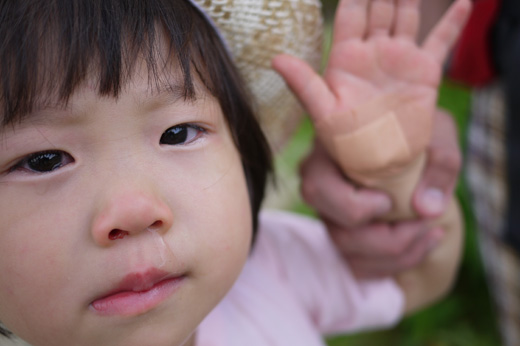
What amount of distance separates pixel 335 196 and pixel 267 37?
1.03 ft

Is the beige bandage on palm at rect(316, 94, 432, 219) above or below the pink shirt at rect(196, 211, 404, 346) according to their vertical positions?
above

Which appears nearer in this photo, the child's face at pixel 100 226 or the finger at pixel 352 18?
the child's face at pixel 100 226

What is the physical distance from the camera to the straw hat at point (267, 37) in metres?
0.83

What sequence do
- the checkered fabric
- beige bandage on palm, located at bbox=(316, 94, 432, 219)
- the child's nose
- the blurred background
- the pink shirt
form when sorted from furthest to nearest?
the blurred background < the checkered fabric < the pink shirt < beige bandage on palm, located at bbox=(316, 94, 432, 219) < the child's nose

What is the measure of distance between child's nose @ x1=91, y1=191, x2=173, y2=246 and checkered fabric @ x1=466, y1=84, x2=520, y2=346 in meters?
1.04

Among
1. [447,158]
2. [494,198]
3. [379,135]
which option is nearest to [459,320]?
[494,198]

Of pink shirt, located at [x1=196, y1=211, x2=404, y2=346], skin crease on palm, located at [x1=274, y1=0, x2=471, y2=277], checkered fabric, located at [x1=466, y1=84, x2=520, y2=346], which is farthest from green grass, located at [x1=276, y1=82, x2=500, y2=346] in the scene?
skin crease on palm, located at [x1=274, y1=0, x2=471, y2=277]

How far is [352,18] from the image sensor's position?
930mm

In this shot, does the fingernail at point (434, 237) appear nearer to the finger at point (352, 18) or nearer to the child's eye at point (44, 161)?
the finger at point (352, 18)

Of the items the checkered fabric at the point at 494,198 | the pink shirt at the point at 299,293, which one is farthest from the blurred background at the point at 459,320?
the pink shirt at the point at 299,293

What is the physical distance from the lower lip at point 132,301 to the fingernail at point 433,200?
53 cm

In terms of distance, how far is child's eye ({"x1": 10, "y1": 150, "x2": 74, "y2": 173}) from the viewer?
677 mm

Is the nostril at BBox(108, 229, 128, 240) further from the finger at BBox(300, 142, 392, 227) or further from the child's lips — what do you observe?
the finger at BBox(300, 142, 392, 227)

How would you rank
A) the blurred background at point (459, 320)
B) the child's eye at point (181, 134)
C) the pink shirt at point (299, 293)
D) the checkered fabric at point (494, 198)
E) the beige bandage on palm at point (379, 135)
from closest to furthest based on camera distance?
the child's eye at point (181, 134) < the beige bandage on palm at point (379, 135) < the pink shirt at point (299, 293) < the checkered fabric at point (494, 198) < the blurred background at point (459, 320)
